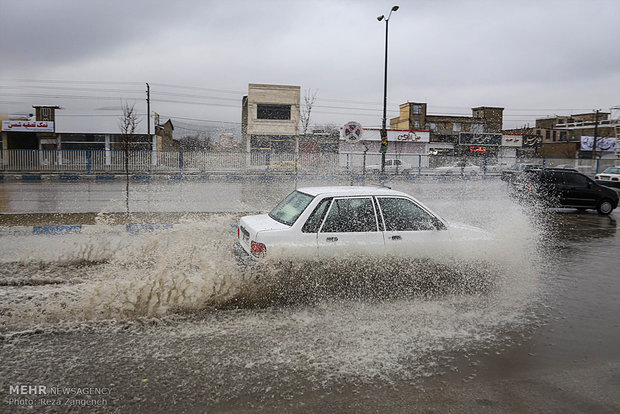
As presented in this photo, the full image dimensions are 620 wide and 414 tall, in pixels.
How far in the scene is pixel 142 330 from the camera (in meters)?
4.75

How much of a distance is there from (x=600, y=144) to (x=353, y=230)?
6709 cm

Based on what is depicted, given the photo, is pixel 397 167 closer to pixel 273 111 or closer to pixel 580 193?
pixel 273 111

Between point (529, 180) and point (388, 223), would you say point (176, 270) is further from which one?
point (529, 180)

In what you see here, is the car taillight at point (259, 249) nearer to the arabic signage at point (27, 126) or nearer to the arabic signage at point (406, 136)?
the arabic signage at point (27, 126)

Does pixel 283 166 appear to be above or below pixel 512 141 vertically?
below

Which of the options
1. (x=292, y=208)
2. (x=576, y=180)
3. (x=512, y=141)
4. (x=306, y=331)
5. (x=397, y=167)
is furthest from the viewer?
(x=512, y=141)

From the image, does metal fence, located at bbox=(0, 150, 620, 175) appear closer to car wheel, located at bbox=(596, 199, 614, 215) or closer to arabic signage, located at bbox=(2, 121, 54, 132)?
arabic signage, located at bbox=(2, 121, 54, 132)

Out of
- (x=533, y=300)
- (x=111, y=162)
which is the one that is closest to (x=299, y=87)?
(x=111, y=162)

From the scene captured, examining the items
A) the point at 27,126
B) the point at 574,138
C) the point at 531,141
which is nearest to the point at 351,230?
the point at 27,126

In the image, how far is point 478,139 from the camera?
60.6m

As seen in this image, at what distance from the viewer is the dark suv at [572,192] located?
16.1m

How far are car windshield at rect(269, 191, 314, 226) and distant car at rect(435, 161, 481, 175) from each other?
30684 mm

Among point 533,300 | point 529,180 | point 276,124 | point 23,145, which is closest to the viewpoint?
point 533,300

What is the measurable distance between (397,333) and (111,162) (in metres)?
30.6
